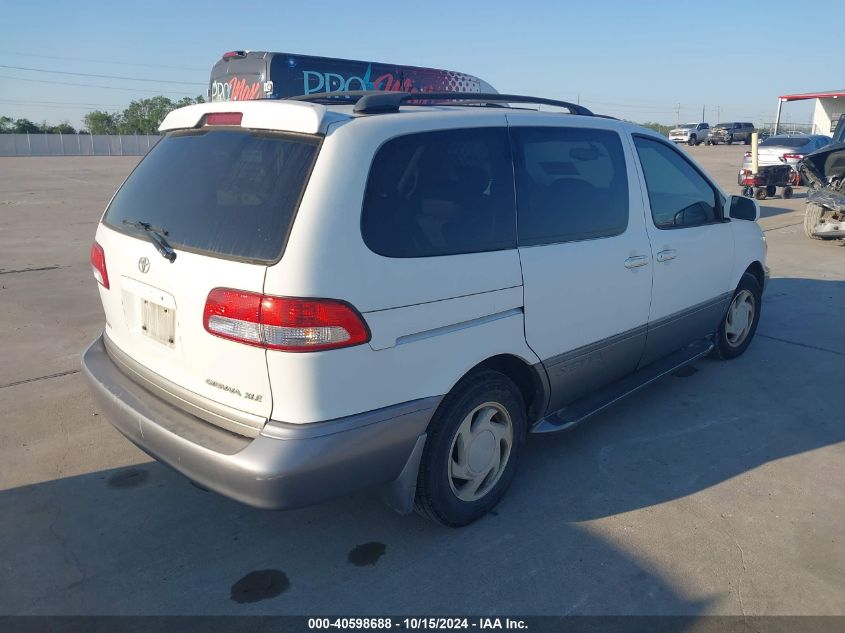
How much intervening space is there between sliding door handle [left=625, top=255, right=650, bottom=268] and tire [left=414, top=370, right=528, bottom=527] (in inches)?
42.3

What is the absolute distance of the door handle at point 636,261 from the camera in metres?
3.73

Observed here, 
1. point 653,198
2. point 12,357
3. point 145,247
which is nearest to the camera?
point 145,247

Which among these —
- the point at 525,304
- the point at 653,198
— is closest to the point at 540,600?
the point at 525,304

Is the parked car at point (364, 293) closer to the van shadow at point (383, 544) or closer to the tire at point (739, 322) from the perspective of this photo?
the van shadow at point (383, 544)

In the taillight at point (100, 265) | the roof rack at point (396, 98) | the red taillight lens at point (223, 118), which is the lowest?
the taillight at point (100, 265)

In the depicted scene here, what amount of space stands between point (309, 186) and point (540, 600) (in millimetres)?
1871

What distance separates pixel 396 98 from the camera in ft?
9.65

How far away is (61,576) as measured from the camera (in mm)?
2760

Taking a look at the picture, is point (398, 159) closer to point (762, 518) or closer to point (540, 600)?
point (540, 600)

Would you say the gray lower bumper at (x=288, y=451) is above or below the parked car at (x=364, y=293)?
below

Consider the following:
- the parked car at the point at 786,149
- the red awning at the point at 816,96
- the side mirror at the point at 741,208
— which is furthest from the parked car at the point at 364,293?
the red awning at the point at 816,96

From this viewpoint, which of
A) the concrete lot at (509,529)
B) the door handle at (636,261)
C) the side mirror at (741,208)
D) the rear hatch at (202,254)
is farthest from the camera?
the side mirror at (741,208)

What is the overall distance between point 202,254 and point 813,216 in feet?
37.0

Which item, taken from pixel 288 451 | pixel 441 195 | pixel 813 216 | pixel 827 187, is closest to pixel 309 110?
pixel 441 195
